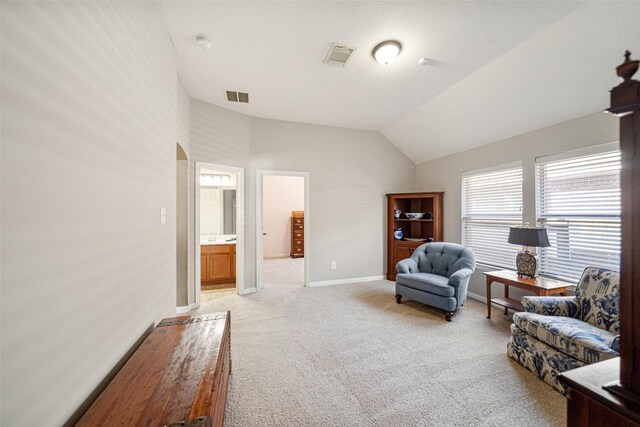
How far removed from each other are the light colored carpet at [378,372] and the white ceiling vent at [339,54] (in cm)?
299

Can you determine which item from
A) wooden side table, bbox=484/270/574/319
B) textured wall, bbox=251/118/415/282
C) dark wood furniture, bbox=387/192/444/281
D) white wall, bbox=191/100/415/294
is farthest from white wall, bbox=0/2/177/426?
dark wood furniture, bbox=387/192/444/281

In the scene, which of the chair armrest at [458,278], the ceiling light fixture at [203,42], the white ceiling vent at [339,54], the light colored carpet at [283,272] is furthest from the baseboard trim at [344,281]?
the ceiling light fixture at [203,42]

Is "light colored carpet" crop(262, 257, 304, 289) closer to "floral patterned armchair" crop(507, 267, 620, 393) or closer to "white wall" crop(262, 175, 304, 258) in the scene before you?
"white wall" crop(262, 175, 304, 258)

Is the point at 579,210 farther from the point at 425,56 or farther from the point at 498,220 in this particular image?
the point at 425,56

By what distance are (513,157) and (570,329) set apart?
245cm

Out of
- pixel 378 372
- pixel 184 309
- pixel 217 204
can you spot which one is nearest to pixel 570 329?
pixel 378 372

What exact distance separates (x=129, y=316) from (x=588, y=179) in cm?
440

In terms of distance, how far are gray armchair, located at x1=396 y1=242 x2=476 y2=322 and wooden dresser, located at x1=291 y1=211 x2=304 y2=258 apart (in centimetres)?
418

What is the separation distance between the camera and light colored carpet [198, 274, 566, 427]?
5.63 ft

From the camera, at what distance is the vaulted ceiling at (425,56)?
2.01 meters

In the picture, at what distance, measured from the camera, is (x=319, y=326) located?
305 centimetres

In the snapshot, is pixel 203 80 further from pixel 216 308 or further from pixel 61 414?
pixel 61 414

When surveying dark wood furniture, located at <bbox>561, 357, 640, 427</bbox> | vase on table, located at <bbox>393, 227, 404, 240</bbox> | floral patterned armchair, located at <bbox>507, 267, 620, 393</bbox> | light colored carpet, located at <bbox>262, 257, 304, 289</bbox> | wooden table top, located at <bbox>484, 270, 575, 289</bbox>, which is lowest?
light colored carpet, located at <bbox>262, 257, 304, 289</bbox>

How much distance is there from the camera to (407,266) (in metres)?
3.90
